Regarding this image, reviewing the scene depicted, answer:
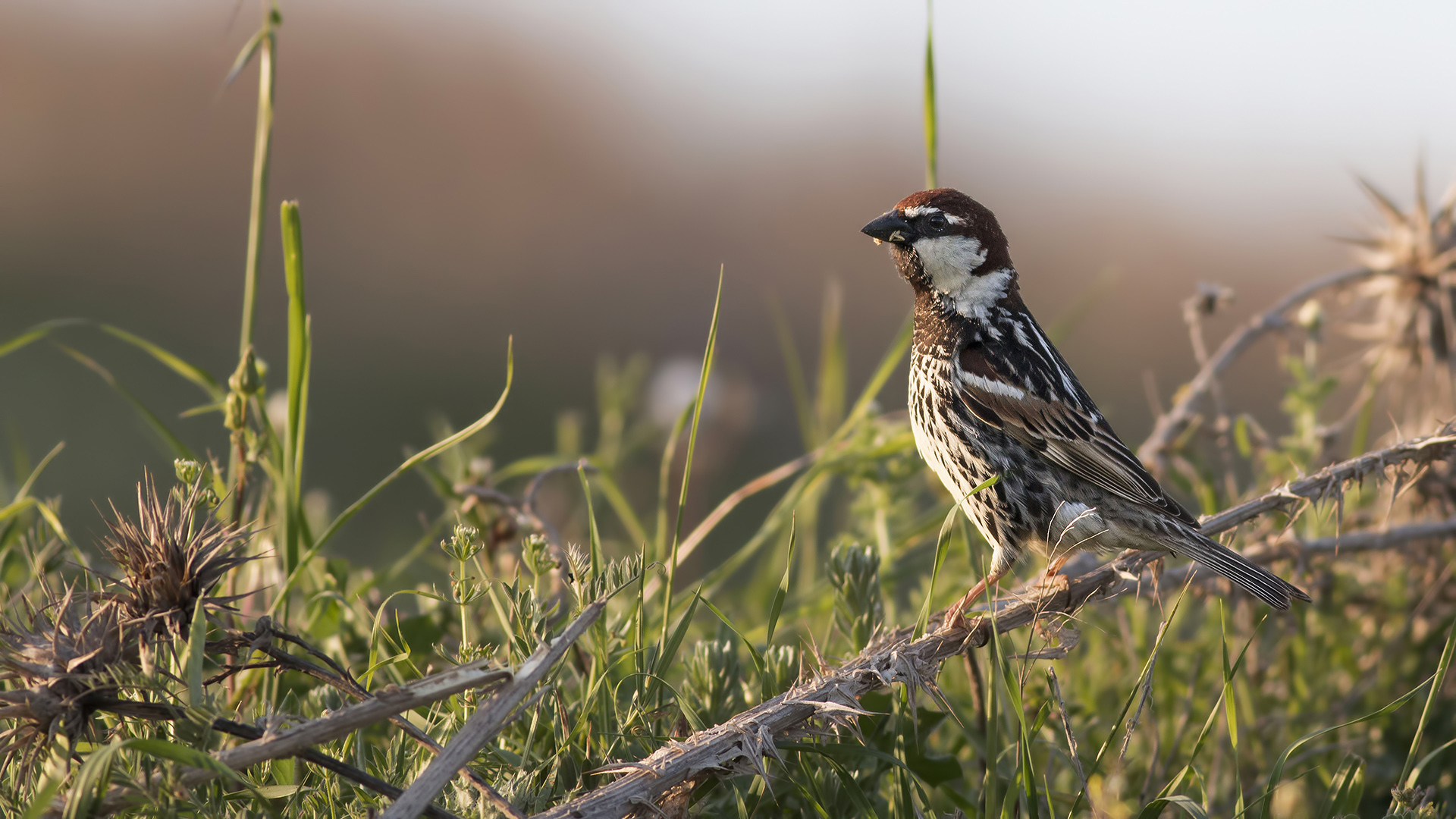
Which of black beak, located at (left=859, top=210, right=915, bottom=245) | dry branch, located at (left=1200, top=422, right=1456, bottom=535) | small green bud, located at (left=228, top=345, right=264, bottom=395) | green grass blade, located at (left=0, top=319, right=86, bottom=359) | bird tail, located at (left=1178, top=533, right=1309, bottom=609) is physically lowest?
bird tail, located at (left=1178, top=533, right=1309, bottom=609)

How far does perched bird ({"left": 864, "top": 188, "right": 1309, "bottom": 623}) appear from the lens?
3166mm

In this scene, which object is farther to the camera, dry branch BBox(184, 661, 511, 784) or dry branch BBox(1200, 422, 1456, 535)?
dry branch BBox(1200, 422, 1456, 535)

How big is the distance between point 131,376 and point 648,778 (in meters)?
7.89

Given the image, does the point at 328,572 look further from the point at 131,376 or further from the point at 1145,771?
the point at 131,376

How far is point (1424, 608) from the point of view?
127 inches

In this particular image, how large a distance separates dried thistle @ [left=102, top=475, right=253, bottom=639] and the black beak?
7.66 feet

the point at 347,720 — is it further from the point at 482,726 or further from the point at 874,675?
the point at 874,675

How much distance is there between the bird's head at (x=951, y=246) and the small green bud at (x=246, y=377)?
6.29 ft

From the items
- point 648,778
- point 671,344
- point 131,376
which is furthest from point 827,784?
point 131,376

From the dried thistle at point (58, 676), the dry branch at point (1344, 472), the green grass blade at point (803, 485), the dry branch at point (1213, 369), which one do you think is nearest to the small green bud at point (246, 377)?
the dried thistle at point (58, 676)

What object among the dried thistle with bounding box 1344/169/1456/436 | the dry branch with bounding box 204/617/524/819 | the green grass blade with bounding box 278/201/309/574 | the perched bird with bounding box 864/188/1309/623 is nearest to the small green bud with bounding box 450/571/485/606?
the dry branch with bounding box 204/617/524/819

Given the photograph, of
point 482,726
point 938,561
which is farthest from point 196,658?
point 938,561

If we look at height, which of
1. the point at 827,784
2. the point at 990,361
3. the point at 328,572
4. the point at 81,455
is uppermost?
the point at 990,361

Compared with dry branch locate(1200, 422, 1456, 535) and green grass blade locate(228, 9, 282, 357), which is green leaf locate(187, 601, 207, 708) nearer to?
green grass blade locate(228, 9, 282, 357)
